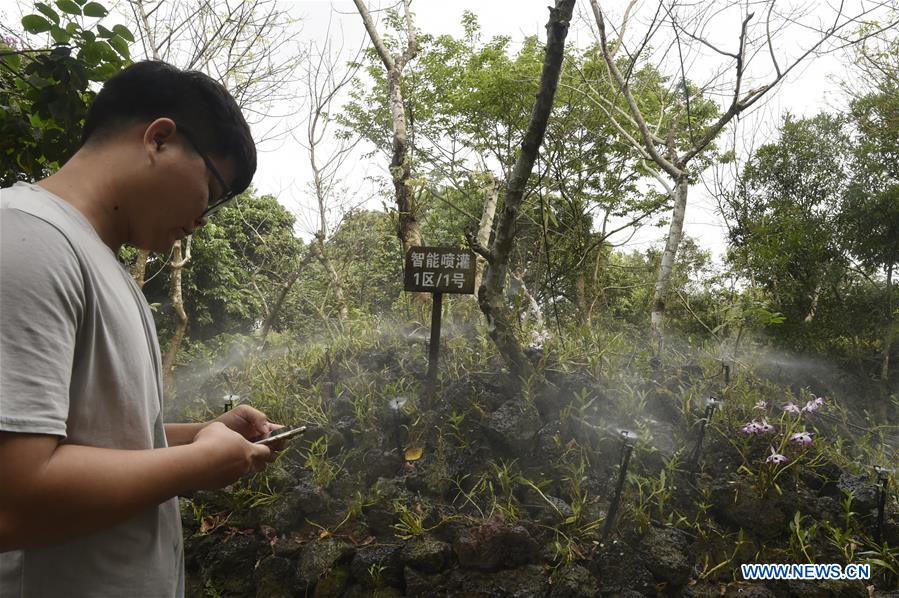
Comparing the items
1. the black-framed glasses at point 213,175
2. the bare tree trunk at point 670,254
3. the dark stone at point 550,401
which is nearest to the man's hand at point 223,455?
the black-framed glasses at point 213,175

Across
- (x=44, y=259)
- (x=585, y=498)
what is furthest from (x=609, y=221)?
(x=44, y=259)

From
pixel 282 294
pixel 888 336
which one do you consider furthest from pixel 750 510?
pixel 282 294

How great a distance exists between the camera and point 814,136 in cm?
645

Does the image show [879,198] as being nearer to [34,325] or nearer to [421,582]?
[421,582]

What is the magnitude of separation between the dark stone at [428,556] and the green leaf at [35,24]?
8.05 ft

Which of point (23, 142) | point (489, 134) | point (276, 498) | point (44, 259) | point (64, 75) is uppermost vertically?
point (489, 134)

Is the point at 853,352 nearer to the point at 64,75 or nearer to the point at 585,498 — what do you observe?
the point at 585,498

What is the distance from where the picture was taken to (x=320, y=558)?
7.65ft

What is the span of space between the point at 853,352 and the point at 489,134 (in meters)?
5.18

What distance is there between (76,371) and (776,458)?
9.65 feet

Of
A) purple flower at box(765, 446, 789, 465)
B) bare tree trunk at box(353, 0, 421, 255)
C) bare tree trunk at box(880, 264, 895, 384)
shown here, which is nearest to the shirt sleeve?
purple flower at box(765, 446, 789, 465)

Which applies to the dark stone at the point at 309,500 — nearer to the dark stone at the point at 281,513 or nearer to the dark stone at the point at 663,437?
the dark stone at the point at 281,513

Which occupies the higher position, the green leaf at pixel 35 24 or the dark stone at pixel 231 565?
the green leaf at pixel 35 24

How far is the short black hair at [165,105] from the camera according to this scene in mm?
895
